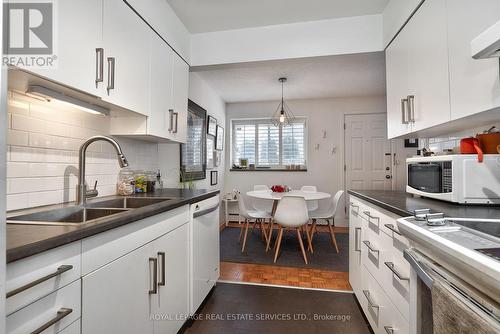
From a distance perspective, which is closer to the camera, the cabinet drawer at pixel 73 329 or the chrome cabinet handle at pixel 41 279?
the chrome cabinet handle at pixel 41 279

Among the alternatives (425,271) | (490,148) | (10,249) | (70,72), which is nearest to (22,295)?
(10,249)

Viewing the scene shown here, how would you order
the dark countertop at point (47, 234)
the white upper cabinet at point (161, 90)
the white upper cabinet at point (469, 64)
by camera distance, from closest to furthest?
the dark countertop at point (47, 234) → the white upper cabinet at point (469, 64) → the white upper cabinet at point (161, 90)

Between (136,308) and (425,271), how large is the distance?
1170 millimetres

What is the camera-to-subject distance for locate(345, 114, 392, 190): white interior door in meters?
4.25

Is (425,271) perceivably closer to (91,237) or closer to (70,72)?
(91,237)

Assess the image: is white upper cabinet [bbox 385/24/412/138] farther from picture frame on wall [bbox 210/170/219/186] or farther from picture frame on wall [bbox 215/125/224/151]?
picture frame on wall [bbox 215/125/224/151]

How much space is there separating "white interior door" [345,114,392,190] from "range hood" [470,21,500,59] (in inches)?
143

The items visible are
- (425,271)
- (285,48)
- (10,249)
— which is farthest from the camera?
(285,48)

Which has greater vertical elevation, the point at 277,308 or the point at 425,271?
the point at 425,271

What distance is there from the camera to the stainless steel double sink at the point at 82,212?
1.07 meters

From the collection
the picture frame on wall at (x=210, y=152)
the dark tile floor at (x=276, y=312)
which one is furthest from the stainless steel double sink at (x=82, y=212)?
the picture frame on wall at (x=210, y=152)

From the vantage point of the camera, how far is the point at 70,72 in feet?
3.56

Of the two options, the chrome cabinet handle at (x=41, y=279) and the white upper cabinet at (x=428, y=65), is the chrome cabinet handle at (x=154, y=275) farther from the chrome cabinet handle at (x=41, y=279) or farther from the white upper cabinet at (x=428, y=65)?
the white upper cabinet at (x=428, y=65)

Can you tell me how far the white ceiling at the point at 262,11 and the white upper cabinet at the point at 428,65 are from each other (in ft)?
1.66
